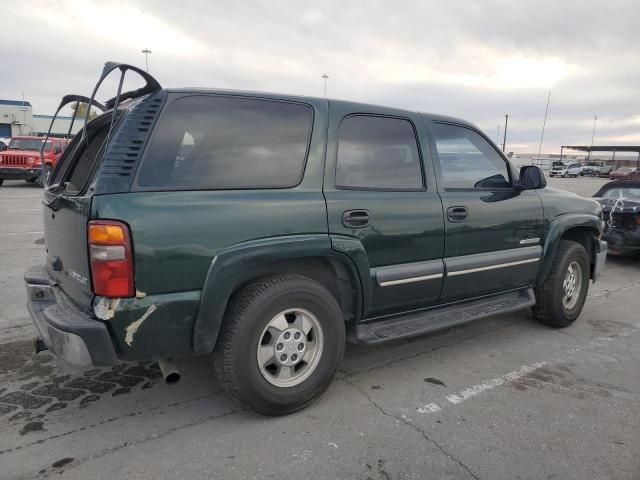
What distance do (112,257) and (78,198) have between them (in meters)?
0.45

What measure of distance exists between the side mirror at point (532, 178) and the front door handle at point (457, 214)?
841 mm

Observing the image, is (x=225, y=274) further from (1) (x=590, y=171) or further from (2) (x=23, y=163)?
(1) (x=590, y=171)

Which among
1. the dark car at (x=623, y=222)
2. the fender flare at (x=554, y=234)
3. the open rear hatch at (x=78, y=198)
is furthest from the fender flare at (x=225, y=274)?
the dark car at (x=623, y=222)

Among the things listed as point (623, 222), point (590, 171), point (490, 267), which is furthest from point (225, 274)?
point (590, 171)

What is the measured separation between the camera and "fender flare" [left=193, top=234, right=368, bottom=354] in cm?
254

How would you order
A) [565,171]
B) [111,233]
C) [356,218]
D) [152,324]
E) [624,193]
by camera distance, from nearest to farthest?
1. [111,233]
2. [152,324]
3. [356,218]
4. [624,193]
5. [565,171]

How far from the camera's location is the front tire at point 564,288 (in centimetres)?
441

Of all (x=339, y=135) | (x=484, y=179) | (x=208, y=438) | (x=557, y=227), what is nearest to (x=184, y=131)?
(x=339, y=135)

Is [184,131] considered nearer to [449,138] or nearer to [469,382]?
[449,138]

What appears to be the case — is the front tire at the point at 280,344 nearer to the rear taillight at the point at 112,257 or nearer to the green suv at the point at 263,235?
the green suv at the point at 263,235

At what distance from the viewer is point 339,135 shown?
3143 mm

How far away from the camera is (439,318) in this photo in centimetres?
358

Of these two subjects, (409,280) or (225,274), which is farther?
(409,280)

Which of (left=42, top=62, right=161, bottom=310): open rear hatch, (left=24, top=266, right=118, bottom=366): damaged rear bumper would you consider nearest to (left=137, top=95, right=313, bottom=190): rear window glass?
(left=42, top=62, right=161, bottom=310): open rear hatch
